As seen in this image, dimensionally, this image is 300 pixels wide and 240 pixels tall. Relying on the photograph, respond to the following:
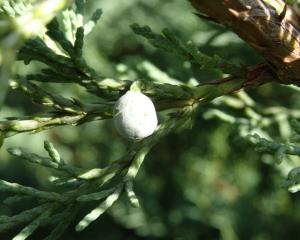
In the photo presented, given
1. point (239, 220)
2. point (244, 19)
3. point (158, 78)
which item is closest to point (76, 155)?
point (239, 220)

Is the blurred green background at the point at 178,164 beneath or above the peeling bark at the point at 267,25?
beneath

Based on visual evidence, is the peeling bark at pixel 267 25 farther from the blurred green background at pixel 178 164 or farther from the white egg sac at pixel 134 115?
the blurred green background at pixel 178 164

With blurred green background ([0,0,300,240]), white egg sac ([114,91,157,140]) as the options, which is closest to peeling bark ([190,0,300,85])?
white egg sac ([114,91,157,140])

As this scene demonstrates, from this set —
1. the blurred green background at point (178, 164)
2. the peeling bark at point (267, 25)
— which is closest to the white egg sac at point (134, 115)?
the peeling bark at point (267, 25)

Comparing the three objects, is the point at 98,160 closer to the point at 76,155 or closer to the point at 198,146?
the point at 76,155

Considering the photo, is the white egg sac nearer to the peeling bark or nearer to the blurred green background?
the peeling bark

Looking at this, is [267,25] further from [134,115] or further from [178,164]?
[178,164]
